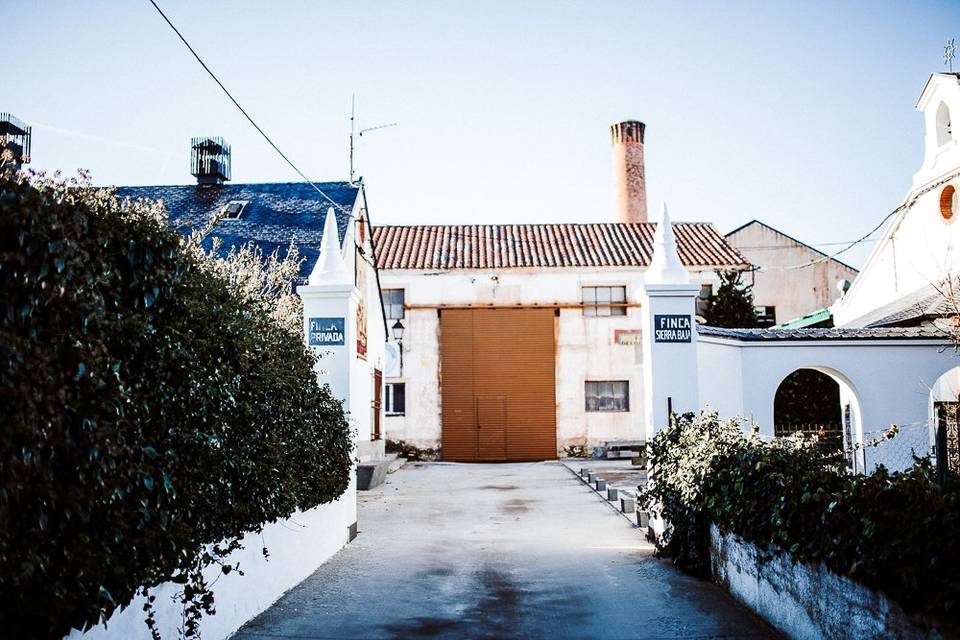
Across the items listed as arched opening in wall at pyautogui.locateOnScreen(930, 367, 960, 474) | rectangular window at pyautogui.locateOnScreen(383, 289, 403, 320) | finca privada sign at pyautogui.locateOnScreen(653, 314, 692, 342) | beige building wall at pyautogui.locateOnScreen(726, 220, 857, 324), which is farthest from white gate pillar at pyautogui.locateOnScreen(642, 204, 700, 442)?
beige building wall at pyautogui.locateOnScreen(726, 220, 857, 324)

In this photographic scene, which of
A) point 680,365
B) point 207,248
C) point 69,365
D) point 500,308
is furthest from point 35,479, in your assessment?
point 500,308

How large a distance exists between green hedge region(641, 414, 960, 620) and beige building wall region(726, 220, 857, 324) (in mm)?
26400

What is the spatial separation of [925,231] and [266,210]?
53.3 ft

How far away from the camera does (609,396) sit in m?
26.9

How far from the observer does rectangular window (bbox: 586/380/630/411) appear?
26.7 metres

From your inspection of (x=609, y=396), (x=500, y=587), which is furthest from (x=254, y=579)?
(x=609, y=396)

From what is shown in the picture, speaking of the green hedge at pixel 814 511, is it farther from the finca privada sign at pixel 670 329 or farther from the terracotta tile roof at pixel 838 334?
the terracotta tile roof at pixel 838 334

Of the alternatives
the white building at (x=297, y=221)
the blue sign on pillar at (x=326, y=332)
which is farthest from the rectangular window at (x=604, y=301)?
the blue sign on pillar at (x=326, y=332)

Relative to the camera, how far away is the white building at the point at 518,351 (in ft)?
87.9

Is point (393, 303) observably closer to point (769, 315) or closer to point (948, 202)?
point (769, 315)

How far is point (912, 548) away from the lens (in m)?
4.05

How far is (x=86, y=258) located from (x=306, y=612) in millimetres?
4067

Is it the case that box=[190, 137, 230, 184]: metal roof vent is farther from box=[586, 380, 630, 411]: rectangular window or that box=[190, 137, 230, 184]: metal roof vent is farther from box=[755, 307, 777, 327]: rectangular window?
box=[755, 307, 777, 327]: rectangular window

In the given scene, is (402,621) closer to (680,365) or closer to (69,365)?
(69,365)
